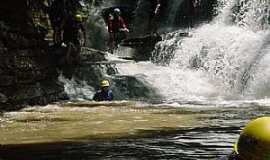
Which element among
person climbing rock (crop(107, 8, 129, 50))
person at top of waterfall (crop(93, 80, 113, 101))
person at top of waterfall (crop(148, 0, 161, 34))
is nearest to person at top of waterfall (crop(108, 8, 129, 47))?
person climbing rock (crop(107, 8, 129, 50))

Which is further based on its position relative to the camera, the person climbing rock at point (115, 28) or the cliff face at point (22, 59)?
the person climbing rock at point (115, 28)

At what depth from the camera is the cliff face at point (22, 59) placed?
1309cm

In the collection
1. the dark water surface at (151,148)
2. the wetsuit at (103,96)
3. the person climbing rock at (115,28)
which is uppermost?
the person climbing rock at (115,28)

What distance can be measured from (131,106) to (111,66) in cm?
485

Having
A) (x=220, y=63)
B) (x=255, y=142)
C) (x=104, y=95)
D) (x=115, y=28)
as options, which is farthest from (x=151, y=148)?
(x=115, y=28)

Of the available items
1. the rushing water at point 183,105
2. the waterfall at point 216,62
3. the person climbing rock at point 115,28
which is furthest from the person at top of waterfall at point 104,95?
the person climbing rock at point 115,28

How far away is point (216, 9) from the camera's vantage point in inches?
850

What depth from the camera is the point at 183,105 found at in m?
12.6

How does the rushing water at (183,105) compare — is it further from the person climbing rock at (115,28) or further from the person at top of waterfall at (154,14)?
the person at top of waterfall at (154,14)

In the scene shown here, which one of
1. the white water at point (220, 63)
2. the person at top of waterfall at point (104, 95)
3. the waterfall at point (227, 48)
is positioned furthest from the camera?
the waterfall at point (227, 48)

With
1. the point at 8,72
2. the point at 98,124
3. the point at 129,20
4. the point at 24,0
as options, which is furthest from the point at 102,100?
the point at 129,20

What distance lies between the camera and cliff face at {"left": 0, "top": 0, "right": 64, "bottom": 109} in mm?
13094

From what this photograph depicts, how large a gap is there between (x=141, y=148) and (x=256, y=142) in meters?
4.21

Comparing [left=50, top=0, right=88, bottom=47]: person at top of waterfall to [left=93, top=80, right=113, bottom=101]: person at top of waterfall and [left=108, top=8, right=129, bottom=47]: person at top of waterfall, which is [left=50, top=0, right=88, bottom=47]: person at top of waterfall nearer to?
[left=93, top=80, right=113, bottom=101]: person at top of waterfall
